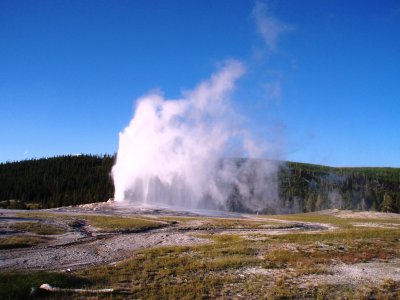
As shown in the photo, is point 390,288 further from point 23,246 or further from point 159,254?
point 23,246

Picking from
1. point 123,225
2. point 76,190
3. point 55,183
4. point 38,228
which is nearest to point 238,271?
point 38,228

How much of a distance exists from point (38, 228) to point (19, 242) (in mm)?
10280

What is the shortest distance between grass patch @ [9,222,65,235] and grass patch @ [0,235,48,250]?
538 centimetres

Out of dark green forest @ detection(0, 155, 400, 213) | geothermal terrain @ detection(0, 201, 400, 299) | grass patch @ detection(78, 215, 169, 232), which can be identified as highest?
dark green forest @ detection(0, 155, 400, 213)

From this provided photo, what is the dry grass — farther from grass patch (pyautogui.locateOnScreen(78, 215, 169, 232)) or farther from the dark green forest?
the dark green forest

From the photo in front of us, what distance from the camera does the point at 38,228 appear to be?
1642 inches

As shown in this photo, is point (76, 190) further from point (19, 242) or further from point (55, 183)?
point (19, 242)

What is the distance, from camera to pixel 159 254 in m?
28.3

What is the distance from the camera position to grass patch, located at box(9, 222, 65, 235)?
4014 centimetres

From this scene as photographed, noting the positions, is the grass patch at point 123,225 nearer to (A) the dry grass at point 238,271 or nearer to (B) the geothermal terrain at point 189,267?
(B) the geothermal terrain at point 189,267

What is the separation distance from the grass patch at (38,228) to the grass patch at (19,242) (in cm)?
538

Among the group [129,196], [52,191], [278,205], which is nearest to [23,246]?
[129,196]

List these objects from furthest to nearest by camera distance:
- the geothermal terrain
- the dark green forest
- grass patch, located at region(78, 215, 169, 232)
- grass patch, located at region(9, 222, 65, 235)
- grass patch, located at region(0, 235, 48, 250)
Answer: the dark green forest < grass patch, located at region(78, 215, 169, 232) < grass patch, located at region(9, 222, 65, 235) < grass patch, located at region(0, 235, 48, 250) < the geothermal terrain

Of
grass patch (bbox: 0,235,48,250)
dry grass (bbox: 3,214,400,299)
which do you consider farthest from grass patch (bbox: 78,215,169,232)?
dry grass (bbox: 3,214,400,299)
